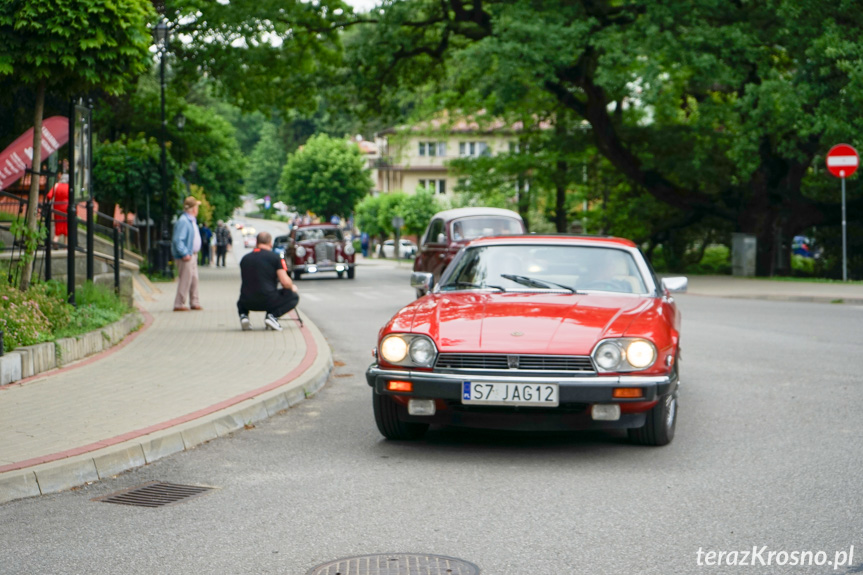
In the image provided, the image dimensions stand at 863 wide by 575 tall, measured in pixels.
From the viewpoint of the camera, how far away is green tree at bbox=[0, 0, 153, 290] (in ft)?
35.3

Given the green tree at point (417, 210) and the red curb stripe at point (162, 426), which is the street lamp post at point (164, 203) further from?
the green tree at point (417, 210)

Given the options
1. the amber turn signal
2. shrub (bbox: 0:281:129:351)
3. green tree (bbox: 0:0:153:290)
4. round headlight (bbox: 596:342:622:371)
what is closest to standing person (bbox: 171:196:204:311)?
shrub (bbox: 0:281:129:351)

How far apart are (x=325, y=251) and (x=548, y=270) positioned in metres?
26.9

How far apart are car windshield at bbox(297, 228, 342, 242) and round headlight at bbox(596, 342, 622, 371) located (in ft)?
94.5

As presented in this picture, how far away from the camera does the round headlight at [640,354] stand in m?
6.61

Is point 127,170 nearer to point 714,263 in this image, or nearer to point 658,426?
point 714,263

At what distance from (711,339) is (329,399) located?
263 inches

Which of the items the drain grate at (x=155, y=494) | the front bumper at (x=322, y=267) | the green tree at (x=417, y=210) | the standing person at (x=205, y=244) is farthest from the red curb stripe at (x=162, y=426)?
the green tree at (x=417, y=210)

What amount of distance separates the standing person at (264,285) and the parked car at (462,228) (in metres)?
6.85

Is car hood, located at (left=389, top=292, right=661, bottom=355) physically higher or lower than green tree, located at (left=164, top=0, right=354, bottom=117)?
lower

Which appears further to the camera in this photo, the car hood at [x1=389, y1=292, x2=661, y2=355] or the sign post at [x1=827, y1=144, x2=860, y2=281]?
the sign post at [x1=827, y1=144, x2=860, y2=281]

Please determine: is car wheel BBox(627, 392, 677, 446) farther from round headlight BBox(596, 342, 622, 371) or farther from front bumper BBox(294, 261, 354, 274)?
front bumper BBox(294, 261, 354, 274)

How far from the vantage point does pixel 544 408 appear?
21.7 feet

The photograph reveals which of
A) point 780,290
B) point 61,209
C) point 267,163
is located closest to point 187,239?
point 61,209
